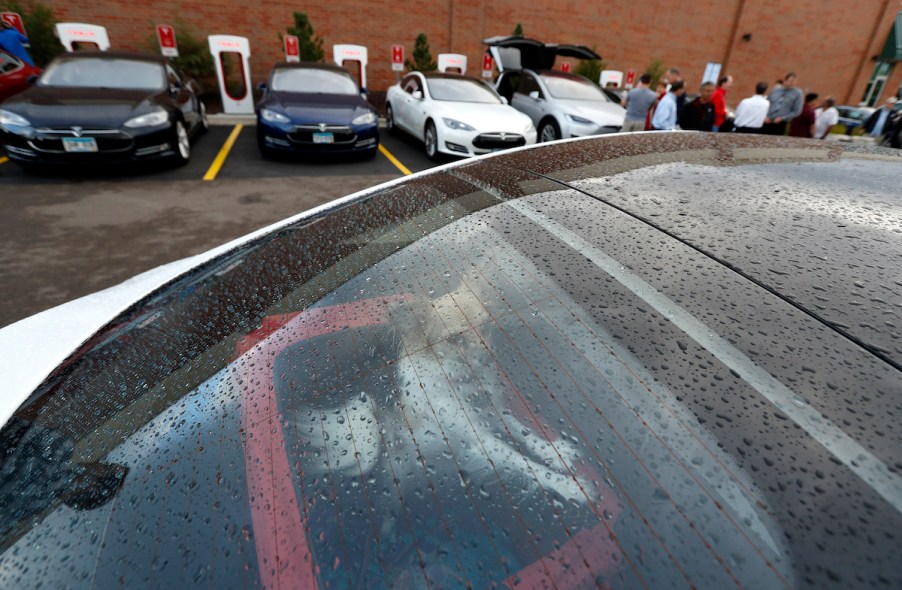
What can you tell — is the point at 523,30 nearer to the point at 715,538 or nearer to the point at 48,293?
the point at 48,293

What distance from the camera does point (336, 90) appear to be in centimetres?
828

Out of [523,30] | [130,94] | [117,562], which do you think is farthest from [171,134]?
[523,30]

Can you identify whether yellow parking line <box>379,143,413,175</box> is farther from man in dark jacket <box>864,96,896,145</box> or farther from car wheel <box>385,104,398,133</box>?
man in dark jacket <box>864,96,896,145</box>

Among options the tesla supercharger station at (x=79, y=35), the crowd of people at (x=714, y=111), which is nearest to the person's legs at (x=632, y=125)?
the crowd of people at (x=714, y=111)

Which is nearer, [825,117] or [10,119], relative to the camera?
[10,119]

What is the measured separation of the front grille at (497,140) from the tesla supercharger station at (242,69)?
7.33m

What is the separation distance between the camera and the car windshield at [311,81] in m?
8.07

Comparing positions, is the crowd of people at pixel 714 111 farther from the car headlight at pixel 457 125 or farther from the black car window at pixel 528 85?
the car headlight at pixel 457 125

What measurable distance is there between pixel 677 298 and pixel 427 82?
28.9 ft

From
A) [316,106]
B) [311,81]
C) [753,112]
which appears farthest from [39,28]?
[753,112]

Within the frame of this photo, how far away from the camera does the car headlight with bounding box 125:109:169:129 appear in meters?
5.91

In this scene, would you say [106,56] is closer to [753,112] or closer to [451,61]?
[451,61]

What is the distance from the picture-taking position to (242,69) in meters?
11.5

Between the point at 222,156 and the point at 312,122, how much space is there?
1921 millimetres
